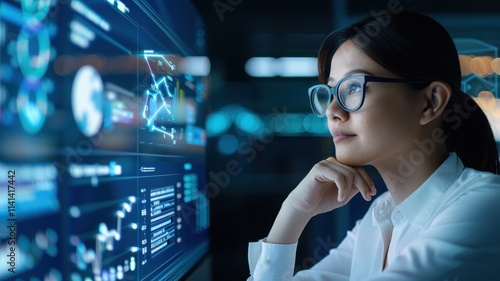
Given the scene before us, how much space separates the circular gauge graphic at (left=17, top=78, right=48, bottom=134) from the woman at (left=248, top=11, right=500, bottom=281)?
74 cm

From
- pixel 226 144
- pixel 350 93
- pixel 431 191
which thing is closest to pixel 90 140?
pixel 350 93

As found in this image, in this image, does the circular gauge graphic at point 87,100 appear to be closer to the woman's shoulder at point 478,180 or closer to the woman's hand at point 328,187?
the woman's hand at point 328,187

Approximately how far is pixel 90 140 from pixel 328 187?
32.4 inches

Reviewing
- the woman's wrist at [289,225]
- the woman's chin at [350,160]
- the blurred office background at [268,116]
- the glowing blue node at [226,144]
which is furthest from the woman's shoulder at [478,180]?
the glowing blue node at [226,144]

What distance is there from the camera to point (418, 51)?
1.15 metres

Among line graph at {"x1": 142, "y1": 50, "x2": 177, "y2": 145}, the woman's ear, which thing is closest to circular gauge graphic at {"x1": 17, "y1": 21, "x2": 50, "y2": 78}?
line graph at {"x1": 142, "y1": 50, "x2": 177, "y2": 145}

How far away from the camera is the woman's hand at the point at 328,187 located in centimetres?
127

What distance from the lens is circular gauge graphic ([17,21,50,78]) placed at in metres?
0.59

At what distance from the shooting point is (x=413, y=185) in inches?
49.9

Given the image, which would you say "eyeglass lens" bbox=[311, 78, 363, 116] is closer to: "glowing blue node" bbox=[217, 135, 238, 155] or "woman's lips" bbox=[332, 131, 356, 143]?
"woman's lips" bbox=[332, 131, 356, 143]

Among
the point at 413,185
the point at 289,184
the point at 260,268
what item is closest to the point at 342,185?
the point at 413,185

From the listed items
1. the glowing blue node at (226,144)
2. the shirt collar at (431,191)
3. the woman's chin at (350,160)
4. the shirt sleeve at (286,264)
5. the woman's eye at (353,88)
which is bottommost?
the shirt sleeve at (286,264)

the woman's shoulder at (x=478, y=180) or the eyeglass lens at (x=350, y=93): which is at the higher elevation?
the eyeglass lens at (x=350, y=93)

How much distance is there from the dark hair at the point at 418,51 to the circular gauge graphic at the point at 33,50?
0.79 metres
